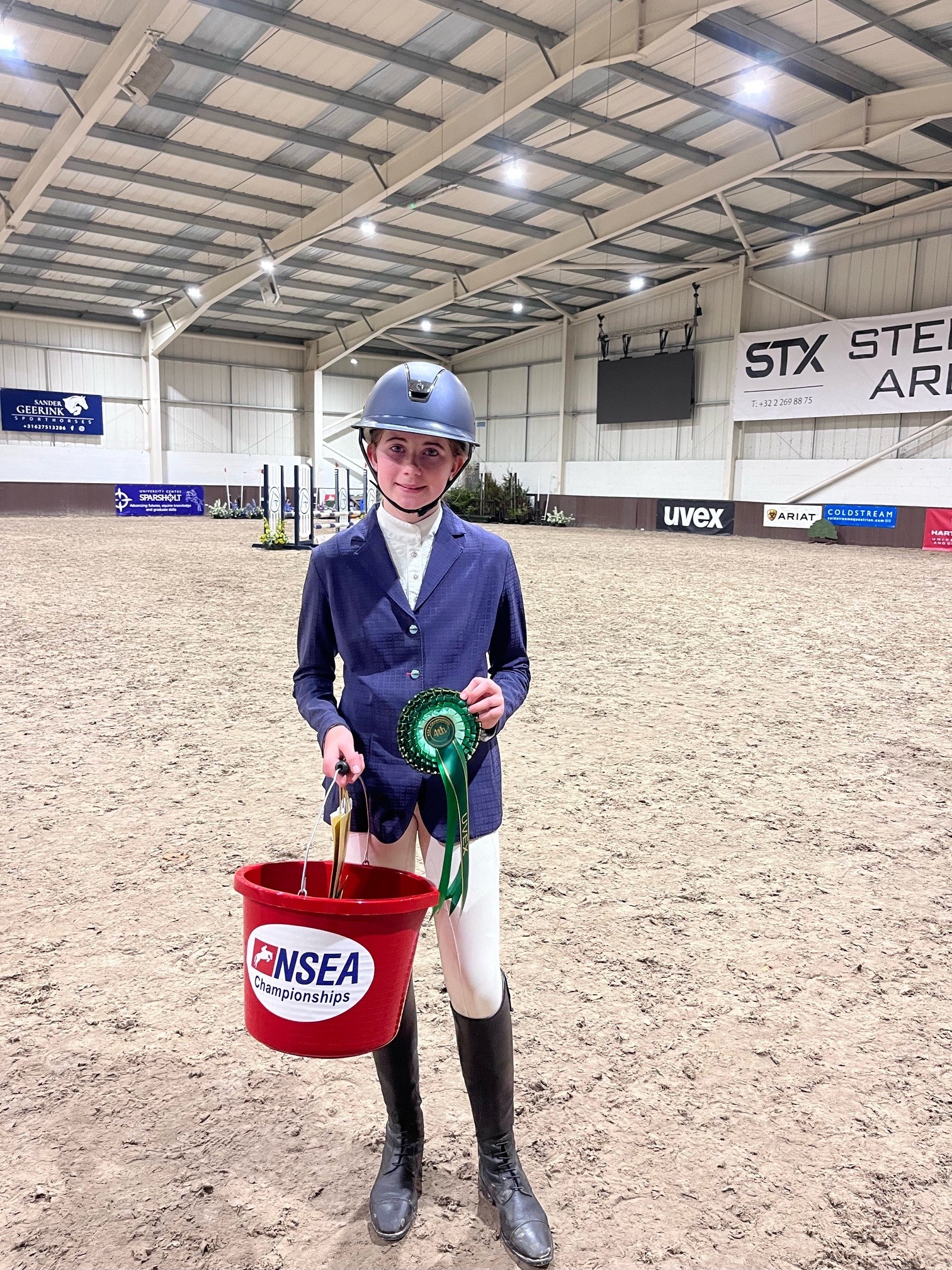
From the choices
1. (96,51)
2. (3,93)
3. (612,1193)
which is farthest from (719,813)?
(3,93)

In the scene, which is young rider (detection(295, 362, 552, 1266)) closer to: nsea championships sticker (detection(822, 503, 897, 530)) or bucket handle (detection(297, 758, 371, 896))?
bucket handle (detection(297, 758, 371, 896))

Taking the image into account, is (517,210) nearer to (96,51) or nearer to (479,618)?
(96,51)

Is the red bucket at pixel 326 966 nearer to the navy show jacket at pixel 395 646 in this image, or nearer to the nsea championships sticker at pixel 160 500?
the navy show jacket at pixel 395 646

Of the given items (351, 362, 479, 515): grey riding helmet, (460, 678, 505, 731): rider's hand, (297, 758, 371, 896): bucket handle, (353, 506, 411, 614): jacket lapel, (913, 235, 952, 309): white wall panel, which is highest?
(913, 235, 952, 309): white wall panel

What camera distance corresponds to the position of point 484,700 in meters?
1.45

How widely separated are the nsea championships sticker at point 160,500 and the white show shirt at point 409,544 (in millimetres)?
27705

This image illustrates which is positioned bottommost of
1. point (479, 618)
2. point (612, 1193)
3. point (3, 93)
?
point (612, 1193)

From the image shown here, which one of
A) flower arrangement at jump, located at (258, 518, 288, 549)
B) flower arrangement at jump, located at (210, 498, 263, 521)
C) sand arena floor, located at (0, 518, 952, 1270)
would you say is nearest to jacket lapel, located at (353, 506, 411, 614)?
sand arena floor, located at (0, 518, 952, 1270)

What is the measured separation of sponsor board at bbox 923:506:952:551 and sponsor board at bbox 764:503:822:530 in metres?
2.54

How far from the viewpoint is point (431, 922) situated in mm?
2771

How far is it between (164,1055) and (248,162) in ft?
55.1

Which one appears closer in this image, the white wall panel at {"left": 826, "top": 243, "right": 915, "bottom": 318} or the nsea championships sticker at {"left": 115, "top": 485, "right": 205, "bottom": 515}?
the white wall panel at {"left": 826, "top": 243, "right": 915, "bottom": 318}

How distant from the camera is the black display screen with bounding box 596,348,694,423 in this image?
23344mm

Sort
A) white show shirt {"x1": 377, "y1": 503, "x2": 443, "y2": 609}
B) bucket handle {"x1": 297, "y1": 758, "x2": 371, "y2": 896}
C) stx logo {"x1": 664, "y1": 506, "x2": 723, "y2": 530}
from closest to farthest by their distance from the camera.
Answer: bucket handle {"x1": 297, "y1": 758, "x2": 371, "y2": 896} < white show shirt {"x1": 377, "y1": 503, "x2": 443, "y2": 609} < stx logo {"x1": 664, "y1": 506, "x2": 723, "y2": 530}
